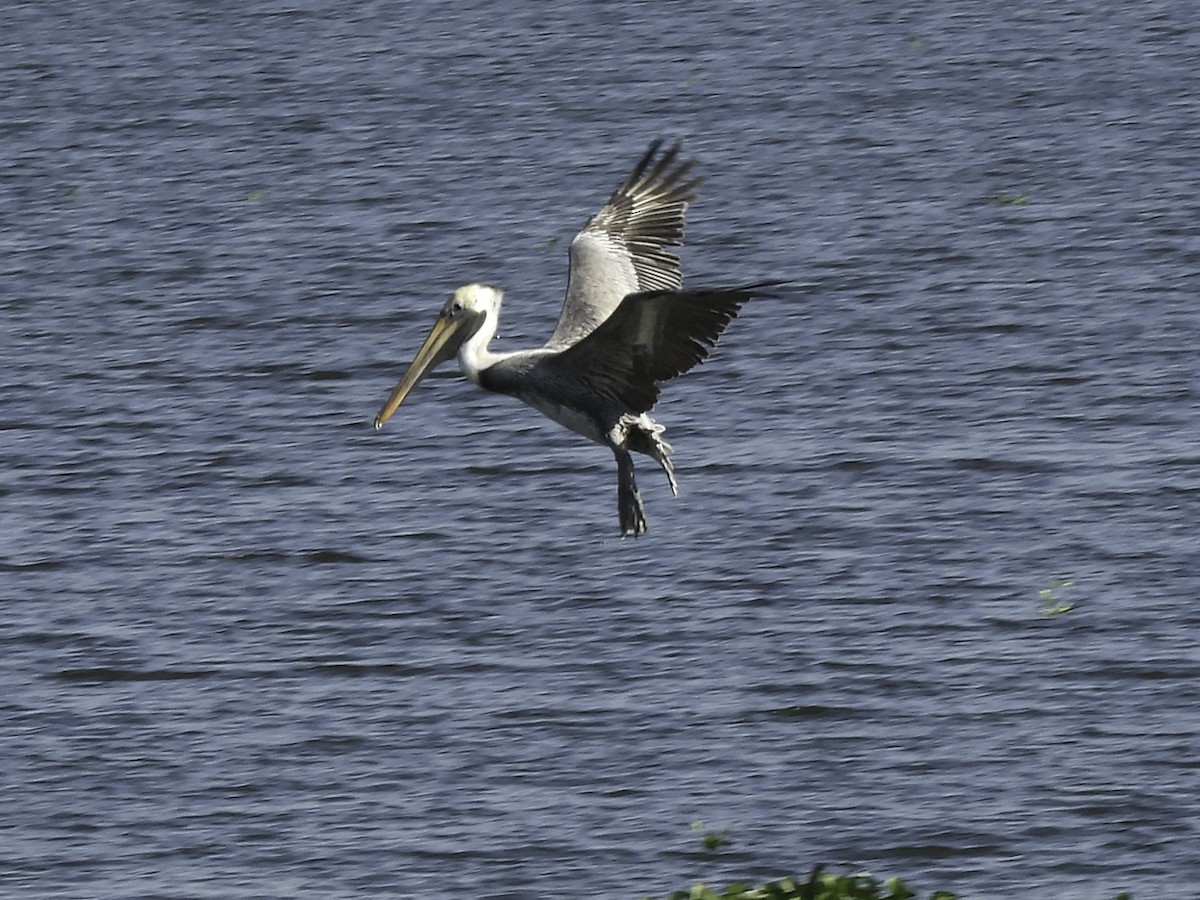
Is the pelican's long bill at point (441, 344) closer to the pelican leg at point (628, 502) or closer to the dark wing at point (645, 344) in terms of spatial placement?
Answer: the dark wing at point (645, 344)

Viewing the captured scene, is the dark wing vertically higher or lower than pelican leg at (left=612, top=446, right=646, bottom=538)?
higher

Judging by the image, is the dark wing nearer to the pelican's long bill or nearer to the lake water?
the pelican's long bill

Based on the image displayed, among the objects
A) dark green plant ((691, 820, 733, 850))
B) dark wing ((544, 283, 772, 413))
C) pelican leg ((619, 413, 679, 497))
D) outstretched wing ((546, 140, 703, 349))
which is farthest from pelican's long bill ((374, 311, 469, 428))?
dark green plant ((691, 820, 733, 850))

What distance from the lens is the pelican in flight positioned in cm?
1038

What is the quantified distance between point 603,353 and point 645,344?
0.57 feet

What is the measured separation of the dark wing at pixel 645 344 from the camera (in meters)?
10.2

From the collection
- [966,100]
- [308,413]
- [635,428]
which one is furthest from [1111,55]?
[635,428]

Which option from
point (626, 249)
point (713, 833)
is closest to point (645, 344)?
point (626, 249)

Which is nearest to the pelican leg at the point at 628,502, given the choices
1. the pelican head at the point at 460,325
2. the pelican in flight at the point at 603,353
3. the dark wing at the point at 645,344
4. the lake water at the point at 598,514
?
the pelican in flight at the point at 603,353

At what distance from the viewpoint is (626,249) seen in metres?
12.4

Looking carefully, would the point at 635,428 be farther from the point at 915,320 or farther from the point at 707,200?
the point at 707,200

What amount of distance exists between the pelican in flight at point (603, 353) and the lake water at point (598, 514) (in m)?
2.25

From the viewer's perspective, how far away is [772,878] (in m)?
11.9

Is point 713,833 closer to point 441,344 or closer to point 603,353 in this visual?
point 441,344
